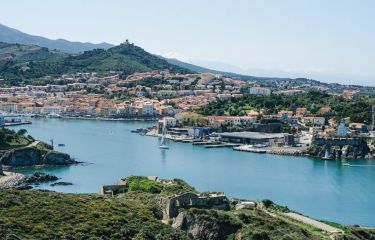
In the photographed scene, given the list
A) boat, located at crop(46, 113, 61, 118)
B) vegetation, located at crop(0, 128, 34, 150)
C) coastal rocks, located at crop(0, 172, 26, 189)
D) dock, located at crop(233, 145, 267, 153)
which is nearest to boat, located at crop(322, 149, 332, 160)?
dock, located at crop(233, 145, 267, 153)

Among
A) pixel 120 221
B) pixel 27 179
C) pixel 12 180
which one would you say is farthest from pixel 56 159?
pixel 120 221

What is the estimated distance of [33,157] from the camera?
31562 mm

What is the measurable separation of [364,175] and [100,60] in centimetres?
6438

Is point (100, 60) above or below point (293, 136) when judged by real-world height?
above

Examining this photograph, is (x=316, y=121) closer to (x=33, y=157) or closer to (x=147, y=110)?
(x=147, y=110)

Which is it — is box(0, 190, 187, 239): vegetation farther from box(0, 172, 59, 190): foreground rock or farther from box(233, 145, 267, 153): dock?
box(233, 145, 267, 153): dock

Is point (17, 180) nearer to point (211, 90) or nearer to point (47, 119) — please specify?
point (47, 119)

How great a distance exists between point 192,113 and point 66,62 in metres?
39.5

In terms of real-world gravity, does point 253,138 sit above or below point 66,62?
below

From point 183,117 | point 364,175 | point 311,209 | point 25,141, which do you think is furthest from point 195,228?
point 183,117

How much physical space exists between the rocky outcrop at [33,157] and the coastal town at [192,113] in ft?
39.4

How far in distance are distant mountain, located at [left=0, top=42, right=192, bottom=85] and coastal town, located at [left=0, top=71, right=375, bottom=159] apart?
3.90 m

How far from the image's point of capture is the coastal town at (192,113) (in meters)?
40.1

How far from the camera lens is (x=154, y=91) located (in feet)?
234
